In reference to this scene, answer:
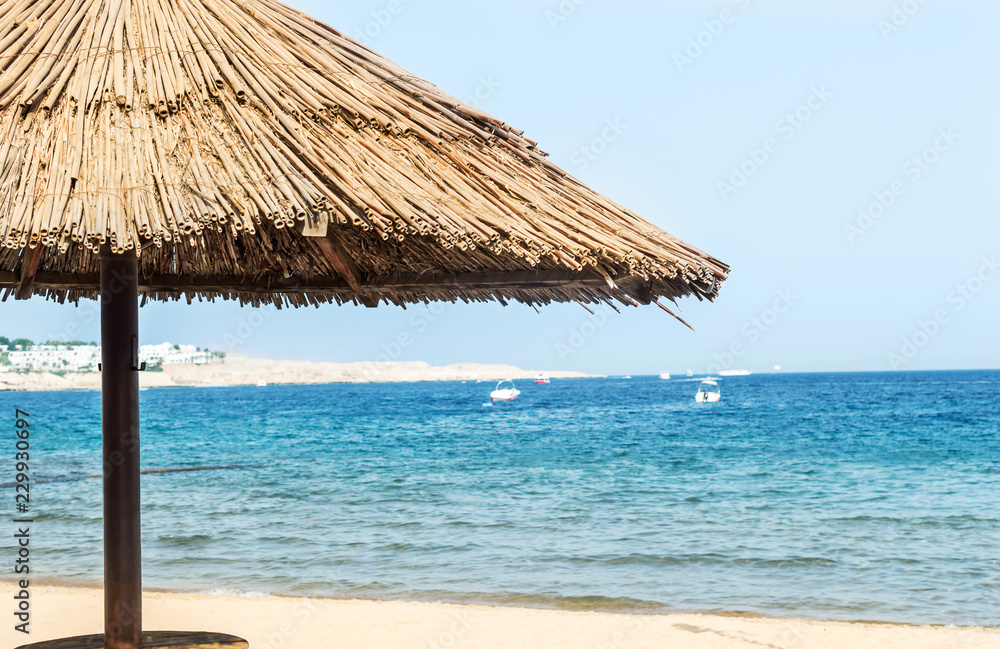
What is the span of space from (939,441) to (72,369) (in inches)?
3132

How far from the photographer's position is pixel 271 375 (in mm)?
116125

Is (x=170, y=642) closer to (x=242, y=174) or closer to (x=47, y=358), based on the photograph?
(x=242, y=174)

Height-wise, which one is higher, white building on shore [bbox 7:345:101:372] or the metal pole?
white building on shore [bbox 7:345:101:372]

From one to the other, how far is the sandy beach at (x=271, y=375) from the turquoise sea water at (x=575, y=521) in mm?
68336

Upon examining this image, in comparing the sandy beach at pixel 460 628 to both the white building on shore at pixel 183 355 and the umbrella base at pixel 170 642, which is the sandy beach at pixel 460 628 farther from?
the white building on shore at pixel 183 355

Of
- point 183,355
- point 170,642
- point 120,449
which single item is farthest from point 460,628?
point 183,355

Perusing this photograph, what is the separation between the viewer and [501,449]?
23844 mm

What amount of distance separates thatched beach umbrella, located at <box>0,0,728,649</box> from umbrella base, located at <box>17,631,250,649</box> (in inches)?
0.7

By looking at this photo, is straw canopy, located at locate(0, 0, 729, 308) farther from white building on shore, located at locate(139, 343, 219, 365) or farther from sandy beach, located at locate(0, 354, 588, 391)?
white building on shore, located at locate(139, 343, 219, 365)

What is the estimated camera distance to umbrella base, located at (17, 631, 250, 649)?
314cm

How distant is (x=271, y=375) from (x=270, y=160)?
118m

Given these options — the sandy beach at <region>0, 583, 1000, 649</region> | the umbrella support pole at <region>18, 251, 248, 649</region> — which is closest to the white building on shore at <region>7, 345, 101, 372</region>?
the sandy beach at <region>0, 583, 1000, 649</region>

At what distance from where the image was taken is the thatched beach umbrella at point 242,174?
2.29m

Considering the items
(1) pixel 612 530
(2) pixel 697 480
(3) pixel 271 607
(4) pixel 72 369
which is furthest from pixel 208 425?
(4) pixel 72 369
